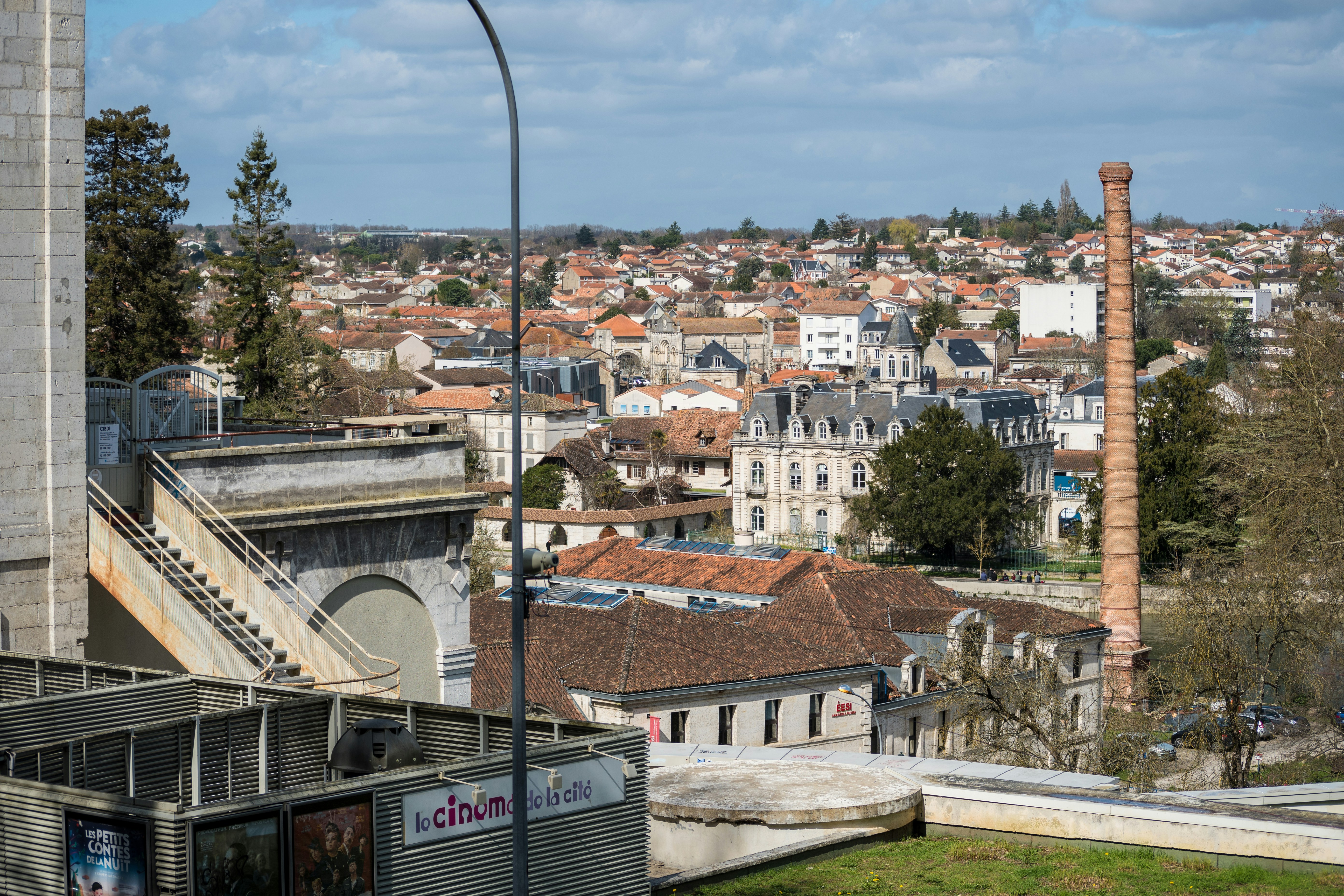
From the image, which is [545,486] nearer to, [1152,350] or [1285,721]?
[1285,721]

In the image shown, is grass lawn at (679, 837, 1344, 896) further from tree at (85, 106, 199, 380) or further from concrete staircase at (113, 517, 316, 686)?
tree at (85, 106, 199, 380)

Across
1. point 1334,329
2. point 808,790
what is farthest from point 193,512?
point 1334,329

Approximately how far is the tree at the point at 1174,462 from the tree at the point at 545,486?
32.4 meters

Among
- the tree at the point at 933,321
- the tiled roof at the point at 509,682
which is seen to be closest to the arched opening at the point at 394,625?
the tiled roof at the point at 509,682

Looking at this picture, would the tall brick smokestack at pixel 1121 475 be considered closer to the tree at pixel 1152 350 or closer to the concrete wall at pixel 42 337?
the concrete wall at pixel 42 337

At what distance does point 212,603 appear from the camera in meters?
16.5

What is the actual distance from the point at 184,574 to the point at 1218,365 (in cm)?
11784

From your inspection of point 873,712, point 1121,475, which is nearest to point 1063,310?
point 1121,475

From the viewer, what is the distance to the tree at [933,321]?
6293 inches

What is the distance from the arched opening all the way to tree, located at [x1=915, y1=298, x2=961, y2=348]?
421ft

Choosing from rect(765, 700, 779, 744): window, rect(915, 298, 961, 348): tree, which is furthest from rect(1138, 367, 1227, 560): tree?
rect(915, 298, 961, 348): tree

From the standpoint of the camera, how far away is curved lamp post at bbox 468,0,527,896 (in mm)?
10656

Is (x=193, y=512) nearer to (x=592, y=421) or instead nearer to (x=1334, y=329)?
(x=1334, y=329)

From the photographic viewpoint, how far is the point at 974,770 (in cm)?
2050
